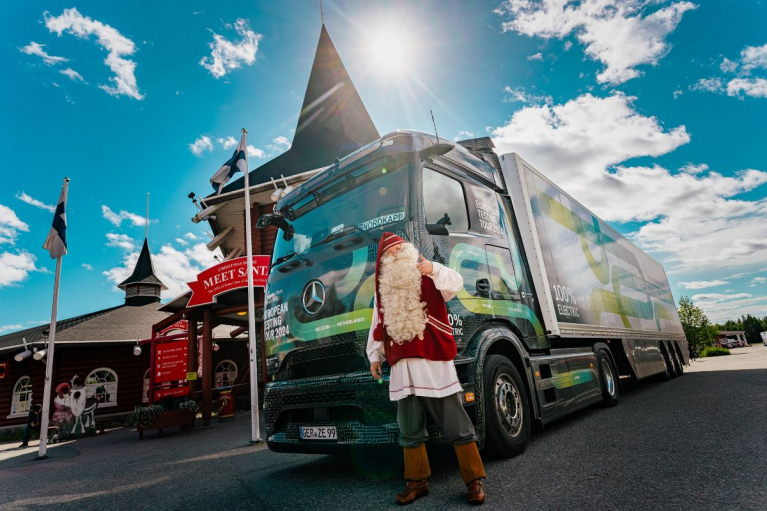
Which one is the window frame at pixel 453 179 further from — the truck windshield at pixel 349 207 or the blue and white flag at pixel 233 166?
the blue and white flag at pixel 233 166

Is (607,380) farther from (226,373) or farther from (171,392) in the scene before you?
(226,373)

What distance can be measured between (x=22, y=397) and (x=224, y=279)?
1358 centimetres

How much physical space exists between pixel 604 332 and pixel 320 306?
189 inches

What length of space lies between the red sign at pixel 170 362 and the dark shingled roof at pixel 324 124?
625 centimetres

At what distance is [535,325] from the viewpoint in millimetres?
4508

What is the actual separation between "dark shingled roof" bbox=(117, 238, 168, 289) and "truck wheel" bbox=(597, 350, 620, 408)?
1026 inches

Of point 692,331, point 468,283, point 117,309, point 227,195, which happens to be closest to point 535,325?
point 468,283

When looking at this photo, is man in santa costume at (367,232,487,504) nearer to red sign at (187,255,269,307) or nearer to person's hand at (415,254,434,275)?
person's hand at (415,254,434,275)

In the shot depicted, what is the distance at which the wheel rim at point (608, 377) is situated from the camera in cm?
607

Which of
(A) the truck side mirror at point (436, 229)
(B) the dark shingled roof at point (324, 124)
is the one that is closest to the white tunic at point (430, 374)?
(A) the truck side mirror at point (436, 229)

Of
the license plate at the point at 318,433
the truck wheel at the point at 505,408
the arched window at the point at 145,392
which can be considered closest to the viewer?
the license plate at the point at 318,433

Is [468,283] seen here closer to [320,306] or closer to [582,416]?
[320,306]

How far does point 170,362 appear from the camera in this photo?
12789 mm

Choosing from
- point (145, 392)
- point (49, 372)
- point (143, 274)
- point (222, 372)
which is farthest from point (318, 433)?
point (143, 274)
